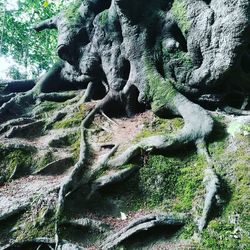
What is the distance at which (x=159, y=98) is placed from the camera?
5398 millimetres

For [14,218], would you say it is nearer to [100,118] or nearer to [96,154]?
[96,154]

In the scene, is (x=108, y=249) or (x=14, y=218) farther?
(x=14, y=218)

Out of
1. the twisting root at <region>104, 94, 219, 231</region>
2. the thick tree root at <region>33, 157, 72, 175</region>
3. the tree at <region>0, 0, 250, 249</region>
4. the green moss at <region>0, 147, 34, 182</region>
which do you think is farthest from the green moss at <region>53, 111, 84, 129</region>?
the twisting root at <region>104, 94, 219, 231</region>

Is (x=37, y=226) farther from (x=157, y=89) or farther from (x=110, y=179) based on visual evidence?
(x=157, y=89)

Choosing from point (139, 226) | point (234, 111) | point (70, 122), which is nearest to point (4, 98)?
point (70, 122)

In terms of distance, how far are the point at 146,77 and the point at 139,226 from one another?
291 centimetres

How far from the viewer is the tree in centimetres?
409

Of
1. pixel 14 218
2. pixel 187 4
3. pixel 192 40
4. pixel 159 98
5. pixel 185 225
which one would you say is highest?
pixel 187 4

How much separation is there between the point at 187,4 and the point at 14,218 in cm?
424

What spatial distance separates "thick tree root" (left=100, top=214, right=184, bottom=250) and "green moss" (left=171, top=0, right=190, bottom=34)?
132 inches

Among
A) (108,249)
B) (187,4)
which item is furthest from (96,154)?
(187,4)

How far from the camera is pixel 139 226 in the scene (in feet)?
11.2

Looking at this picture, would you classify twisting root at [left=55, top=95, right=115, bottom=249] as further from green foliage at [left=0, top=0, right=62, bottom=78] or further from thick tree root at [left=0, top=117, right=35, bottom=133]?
green foliage at [left=0, top=0, right=62, bottom=78]

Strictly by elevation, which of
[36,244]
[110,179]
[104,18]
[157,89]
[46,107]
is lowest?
[36,244]
